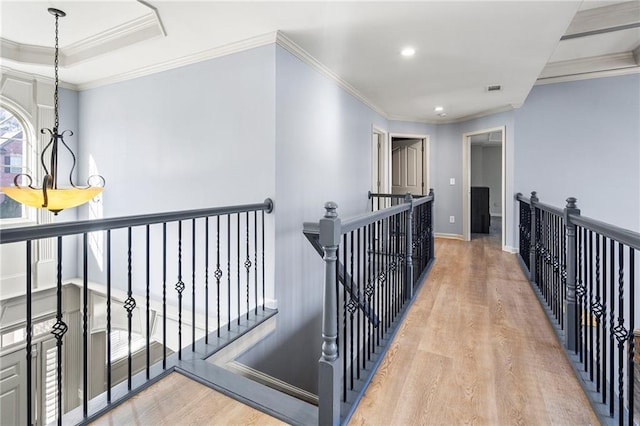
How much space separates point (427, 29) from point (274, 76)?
133 centimetres

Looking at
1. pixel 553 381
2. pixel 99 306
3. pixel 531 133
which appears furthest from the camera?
pixel 531 133

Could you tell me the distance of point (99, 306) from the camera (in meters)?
4.52

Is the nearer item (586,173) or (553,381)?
(553,381)

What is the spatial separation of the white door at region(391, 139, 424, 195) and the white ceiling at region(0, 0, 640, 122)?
7.39ft

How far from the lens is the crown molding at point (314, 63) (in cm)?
291

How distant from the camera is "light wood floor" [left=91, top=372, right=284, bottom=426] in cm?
155

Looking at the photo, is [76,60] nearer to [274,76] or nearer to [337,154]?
[274,76]

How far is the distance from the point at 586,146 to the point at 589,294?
12.9 feet

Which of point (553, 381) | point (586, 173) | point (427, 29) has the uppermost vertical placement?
point (427, 29)

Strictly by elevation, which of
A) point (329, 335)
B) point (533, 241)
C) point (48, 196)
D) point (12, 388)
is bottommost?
point (12, 388)

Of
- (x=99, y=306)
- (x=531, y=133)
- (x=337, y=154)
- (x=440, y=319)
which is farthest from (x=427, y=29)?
(x=99, y=306)

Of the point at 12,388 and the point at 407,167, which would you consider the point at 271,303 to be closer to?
the point at 12,388

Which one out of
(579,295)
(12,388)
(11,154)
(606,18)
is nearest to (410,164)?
(606,18)

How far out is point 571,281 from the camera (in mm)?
2061
